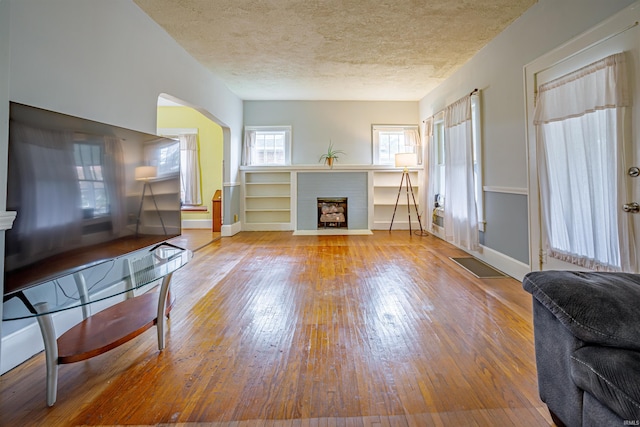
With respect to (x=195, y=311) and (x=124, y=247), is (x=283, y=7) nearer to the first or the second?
(x=124, y=247)

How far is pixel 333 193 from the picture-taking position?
6316mm

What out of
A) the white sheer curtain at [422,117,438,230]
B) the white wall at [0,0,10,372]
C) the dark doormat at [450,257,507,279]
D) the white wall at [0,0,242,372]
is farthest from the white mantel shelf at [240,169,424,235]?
the white wall at [0,0,10,372]

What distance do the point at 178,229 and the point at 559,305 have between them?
2.80m

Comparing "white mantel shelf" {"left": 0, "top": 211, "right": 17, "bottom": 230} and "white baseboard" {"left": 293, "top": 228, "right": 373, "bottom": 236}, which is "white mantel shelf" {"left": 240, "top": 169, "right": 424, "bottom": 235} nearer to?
"white baseboard" {"left": 293, "top": 228, "right": 373, "bottom": 236}

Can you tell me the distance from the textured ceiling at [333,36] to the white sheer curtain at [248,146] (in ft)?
4.04

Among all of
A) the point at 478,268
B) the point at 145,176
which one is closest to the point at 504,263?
the point at 478,268

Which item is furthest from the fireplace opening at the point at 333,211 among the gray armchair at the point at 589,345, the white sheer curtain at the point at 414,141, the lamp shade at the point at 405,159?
the gray armchair at the point at 589,345

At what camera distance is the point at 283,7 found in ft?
9.30

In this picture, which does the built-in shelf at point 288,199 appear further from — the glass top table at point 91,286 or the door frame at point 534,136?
the glass top table at point 91,286

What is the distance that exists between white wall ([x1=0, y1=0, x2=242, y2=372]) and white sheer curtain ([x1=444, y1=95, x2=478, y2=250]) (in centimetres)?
374

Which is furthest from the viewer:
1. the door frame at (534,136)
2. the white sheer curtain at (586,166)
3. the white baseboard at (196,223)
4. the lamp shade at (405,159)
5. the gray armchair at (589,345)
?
the white baseboard at (196,223)

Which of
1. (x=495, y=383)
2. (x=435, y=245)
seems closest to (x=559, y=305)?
(x=495, y=383)

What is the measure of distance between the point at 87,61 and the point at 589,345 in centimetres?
323

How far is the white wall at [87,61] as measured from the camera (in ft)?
5.28
